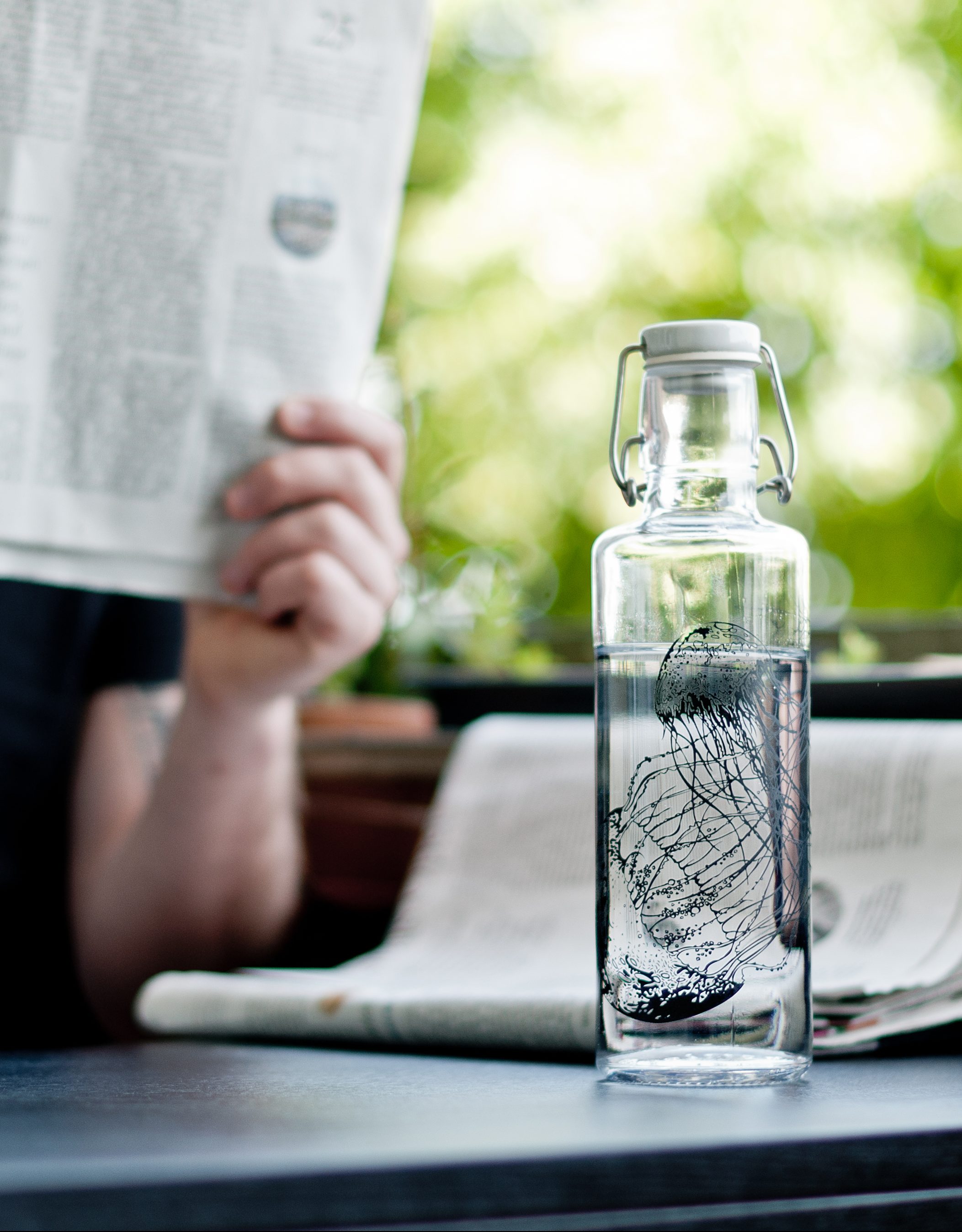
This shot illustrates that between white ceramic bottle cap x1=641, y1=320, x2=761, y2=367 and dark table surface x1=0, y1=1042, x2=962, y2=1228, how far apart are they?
225 mm

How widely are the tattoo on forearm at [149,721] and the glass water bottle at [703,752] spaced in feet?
2.20

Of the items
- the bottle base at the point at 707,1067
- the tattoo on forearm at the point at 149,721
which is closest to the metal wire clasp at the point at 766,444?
the bottle base at the point at 707,1067

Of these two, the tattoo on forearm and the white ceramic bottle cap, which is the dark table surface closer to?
the white ceramic bottle cap

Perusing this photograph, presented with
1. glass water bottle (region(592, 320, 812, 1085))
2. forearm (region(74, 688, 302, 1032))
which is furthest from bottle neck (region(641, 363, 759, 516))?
forearm (region(74, 688, 302, 1032))

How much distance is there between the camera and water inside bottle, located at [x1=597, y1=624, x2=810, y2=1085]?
1.35 feet

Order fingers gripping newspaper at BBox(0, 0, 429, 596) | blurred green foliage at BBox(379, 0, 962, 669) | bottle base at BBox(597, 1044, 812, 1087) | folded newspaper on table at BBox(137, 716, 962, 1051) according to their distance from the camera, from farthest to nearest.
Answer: blurred green foliage at BBox(379, 0, 962, 669) < fingers gripping newspaper at BBox(0, 0, 429, 596) < folded newspaper on table at BBox(137, 716, 962, 1051) < bottle base at BBox(597, 1044, 812, 1087)

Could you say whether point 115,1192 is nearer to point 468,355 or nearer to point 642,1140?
point 642,1140

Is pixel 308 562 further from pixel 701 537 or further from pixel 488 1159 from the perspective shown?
pixel 488 1159

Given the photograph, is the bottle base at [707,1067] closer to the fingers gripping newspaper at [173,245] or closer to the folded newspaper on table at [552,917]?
the folded newspaper on table at [552,917]

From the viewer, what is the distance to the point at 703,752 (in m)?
0.42

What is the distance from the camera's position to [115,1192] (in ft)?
0.84

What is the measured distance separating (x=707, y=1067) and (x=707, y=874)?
0.19ft

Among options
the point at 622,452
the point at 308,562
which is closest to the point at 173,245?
the point at 308,562

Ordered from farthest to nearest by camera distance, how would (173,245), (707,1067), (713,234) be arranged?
(713,234), (173,245), (707,1067)
